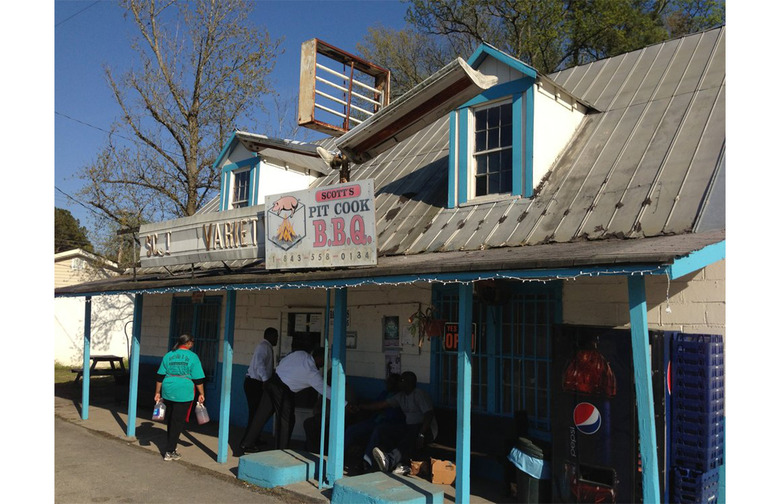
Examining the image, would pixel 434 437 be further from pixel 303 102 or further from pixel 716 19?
pixel 716 19

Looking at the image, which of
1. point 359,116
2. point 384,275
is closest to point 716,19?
point 359,116

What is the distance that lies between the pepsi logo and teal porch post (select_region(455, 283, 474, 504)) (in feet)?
3.48

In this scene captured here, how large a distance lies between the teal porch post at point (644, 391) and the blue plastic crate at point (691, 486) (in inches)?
25.6

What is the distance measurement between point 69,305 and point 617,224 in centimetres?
2442

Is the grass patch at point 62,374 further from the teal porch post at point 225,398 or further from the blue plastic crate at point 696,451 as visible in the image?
the blue plastic crate at point 696,451

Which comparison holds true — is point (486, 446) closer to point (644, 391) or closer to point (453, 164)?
point (644, 391)

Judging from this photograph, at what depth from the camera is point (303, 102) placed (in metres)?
12.1

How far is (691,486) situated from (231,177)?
11.2 m

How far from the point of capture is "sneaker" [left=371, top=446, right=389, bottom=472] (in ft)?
24.7

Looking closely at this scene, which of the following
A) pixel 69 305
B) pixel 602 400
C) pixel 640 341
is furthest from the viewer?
pixel 69 305

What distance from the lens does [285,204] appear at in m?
8.45

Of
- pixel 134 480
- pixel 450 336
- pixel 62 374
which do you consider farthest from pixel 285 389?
pixel 62 374

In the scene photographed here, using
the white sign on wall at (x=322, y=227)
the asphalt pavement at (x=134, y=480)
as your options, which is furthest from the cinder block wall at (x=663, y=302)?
the asphalt pavement at (x=134, y=480)

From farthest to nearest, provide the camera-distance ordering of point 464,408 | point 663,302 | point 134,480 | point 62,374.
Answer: point 62,374, point 134,480, point 663,302, point 464,408
